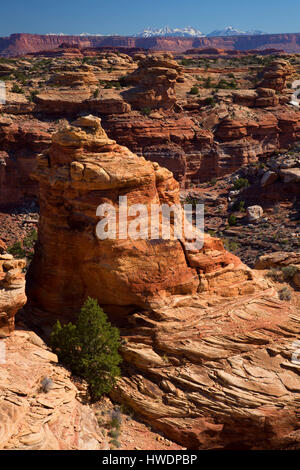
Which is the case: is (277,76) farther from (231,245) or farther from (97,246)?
(97,246)

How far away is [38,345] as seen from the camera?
61.3ft

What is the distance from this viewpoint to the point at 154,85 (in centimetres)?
6531

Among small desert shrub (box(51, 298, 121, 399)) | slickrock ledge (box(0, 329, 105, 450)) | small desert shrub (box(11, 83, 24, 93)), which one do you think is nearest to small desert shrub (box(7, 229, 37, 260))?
small desert shrub (box(51, 298, 121, 399))

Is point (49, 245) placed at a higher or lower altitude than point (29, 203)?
lower

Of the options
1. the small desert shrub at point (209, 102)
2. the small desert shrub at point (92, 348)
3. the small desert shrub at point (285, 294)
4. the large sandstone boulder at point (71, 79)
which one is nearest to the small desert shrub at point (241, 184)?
the small desert shrub at point (209, 102)

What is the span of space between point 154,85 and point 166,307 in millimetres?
51505

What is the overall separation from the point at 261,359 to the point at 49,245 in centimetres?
1073

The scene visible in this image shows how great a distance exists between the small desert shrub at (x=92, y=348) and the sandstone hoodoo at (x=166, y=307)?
84cm

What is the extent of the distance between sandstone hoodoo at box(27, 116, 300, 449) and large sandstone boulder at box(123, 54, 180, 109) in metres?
44.7

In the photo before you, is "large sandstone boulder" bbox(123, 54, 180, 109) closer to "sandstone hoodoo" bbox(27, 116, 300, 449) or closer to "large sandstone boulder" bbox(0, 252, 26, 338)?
"sandstone hoodoo" bbox(27, 116, 300, 449)

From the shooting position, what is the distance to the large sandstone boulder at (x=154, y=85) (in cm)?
6456

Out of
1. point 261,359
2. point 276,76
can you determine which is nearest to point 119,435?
point 261,359

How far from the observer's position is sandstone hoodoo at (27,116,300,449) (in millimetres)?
17734

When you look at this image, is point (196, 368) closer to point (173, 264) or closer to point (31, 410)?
point (173, 264)
